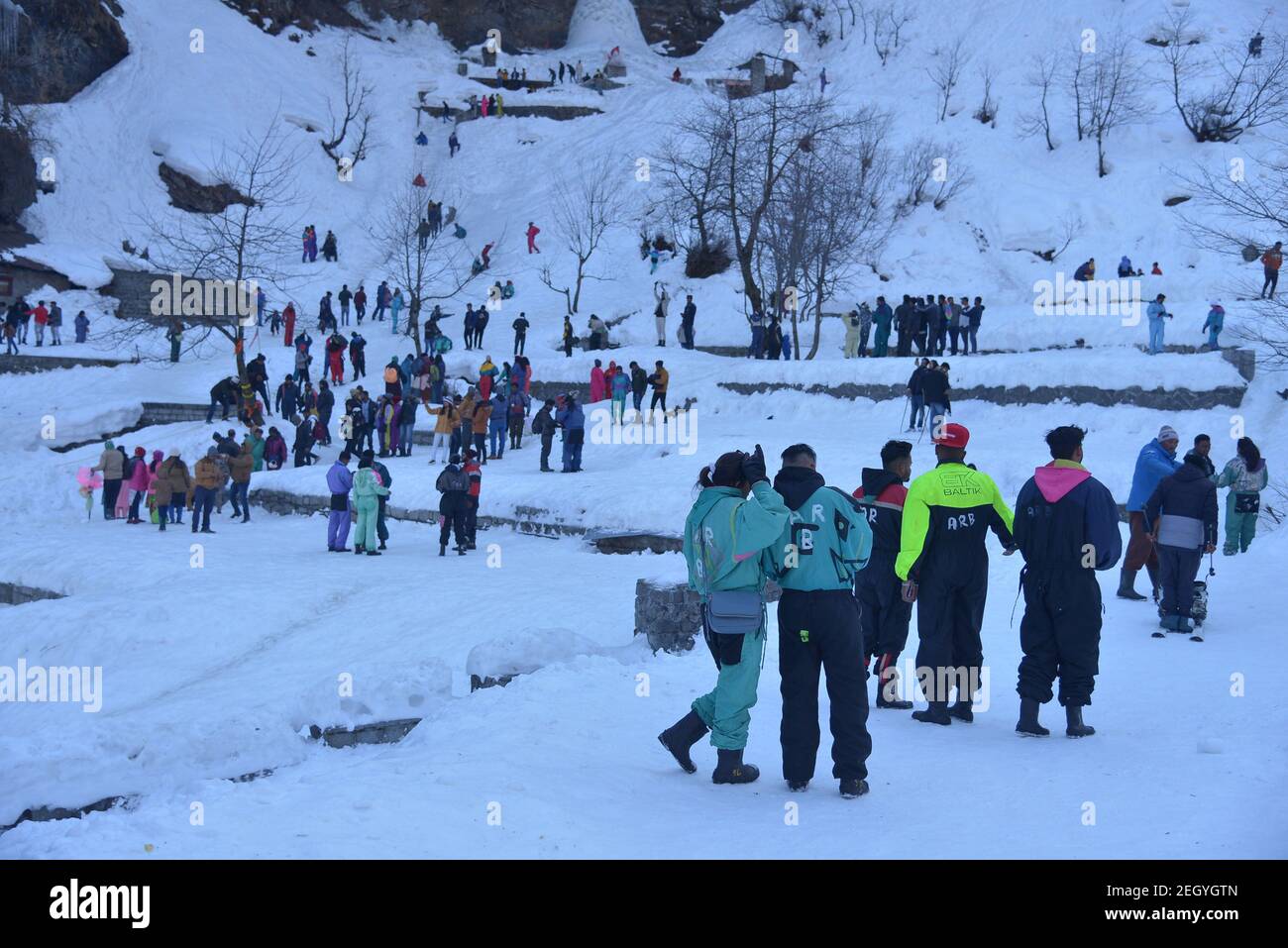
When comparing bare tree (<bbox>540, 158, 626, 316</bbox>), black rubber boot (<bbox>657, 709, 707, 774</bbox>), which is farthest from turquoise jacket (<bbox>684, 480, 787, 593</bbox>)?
bare tree (<bbox>540, 158, 626, 316</bbox>)

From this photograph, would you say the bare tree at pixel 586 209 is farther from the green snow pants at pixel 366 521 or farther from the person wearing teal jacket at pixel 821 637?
the person wearing teal jacket at pixel 821 637

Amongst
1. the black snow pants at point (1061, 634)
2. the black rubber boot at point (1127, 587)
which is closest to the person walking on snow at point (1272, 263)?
the black rubber boot at point (1127, 587)

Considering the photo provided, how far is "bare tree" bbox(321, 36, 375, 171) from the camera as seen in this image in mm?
49281

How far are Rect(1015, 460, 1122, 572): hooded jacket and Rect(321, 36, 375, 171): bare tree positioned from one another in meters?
45.7

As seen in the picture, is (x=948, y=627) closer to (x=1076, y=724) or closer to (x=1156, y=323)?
(x=1076, y=724)

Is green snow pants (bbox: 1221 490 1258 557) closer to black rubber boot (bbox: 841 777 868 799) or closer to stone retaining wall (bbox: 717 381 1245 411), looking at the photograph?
stone retaining wall (bbox: 717 381 1245 411)

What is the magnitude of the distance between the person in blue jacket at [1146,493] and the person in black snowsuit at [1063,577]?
3.97 meters

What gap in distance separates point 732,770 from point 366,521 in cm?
1208

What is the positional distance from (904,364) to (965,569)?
17.6 meters

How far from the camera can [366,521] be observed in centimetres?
1719

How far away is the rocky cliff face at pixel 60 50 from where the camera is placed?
44344 mm

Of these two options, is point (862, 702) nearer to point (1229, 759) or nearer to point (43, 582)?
point (1229, 759)

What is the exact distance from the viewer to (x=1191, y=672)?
27.8ft

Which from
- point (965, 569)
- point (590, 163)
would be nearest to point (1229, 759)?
point (965, 569)
